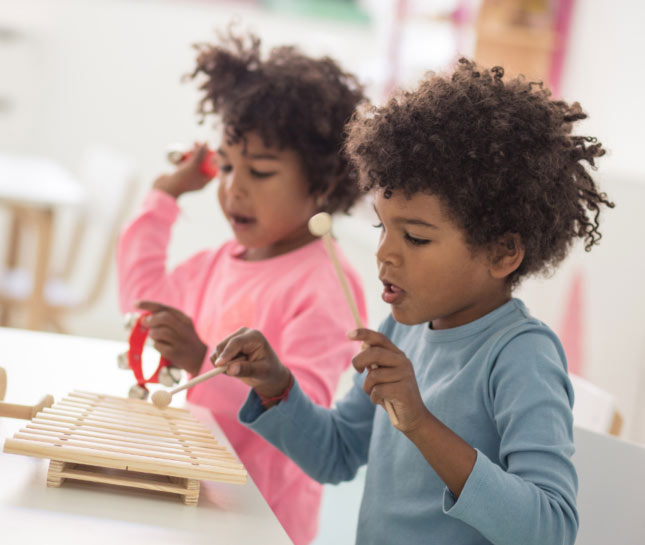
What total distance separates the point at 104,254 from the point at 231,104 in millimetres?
1948

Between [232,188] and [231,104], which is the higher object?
[231,104]

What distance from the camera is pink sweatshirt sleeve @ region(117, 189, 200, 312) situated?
1535 millimetres

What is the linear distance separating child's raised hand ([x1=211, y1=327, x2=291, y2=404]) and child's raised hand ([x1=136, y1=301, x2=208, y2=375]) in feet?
0.58

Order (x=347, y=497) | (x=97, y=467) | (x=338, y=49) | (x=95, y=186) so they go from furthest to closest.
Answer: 1. (x=338, y=49)
2. (x=95, y=186)
3. (x=347, y=497)
4. (x=97, y=467)

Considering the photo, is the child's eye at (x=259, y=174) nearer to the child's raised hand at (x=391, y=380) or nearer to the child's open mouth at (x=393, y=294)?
the child's open mouth at (x=393, y=294)

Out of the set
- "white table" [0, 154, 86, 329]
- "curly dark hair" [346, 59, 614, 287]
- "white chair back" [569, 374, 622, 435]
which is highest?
"curly dark hair" [346, 59, 614, 287]

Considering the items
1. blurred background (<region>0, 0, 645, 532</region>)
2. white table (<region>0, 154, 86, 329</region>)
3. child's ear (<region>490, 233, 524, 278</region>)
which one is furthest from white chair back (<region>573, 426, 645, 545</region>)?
white table (<region>0, 154, 86, 329</region>)

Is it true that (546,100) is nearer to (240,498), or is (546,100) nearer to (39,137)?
(240,498)

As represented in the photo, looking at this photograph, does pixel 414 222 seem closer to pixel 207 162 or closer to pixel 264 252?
pixel 264 252

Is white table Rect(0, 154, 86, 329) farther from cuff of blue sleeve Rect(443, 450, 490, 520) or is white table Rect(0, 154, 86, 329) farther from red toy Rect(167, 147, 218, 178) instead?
cuff of blue sleeve Rect(443, 450, 490, 520)

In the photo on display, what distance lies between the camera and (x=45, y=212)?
298cm

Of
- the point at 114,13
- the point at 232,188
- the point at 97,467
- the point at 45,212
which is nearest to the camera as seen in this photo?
the point at 97,467

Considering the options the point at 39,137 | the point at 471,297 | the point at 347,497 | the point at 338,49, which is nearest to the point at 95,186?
the point at 39,137

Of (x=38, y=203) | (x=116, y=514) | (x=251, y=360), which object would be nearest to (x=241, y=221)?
(x=251, y=360)
